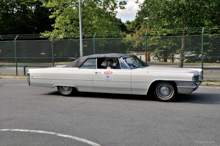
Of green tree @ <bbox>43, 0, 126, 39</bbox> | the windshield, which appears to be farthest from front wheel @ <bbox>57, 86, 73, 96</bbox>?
green tree @ <bbox>43, 0, 126, 39</bbox>

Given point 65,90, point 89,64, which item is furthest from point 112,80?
point 65,90

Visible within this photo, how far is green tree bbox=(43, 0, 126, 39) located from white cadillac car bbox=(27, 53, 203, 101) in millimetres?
13452

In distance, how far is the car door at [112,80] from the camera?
7766 mm

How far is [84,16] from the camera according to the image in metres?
23.7

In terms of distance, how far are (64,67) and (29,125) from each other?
12.0 ft

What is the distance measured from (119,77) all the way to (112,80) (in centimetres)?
25

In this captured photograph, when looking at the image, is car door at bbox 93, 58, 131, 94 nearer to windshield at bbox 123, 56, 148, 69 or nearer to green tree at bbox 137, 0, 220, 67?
windshield at bbox 123, 56, 148, 69

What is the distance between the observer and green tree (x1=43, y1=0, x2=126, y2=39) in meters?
22.9

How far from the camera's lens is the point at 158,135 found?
4.62 meters

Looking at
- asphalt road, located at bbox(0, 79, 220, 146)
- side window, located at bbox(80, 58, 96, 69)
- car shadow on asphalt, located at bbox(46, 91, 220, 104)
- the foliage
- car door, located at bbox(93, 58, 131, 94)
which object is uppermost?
the foliage

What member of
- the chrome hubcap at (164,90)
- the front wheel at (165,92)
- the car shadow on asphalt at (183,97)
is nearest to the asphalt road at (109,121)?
the car shadow on asphalt at (183,97)

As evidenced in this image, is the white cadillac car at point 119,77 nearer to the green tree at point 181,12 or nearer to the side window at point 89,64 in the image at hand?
the side window at point 89,64

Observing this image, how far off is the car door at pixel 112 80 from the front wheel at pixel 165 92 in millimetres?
861

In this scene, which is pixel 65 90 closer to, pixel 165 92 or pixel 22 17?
pixel 165 92
